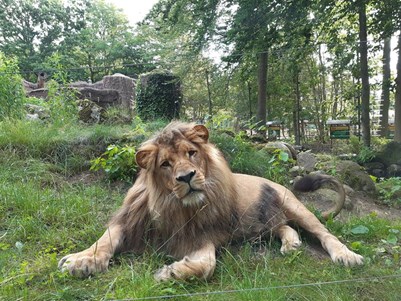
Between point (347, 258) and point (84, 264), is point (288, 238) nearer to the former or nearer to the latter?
point (347, 258)

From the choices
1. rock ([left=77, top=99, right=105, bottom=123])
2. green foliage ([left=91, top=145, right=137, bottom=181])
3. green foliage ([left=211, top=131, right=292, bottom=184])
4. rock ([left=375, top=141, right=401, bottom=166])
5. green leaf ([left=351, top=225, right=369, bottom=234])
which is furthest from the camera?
rock ([left=375, top=141, right=401, bottom=166])

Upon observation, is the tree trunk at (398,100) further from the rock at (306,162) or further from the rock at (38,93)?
the rock at (38,93)

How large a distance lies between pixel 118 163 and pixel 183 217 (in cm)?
224

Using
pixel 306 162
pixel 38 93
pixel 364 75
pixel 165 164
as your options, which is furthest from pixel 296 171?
pixel 38 93

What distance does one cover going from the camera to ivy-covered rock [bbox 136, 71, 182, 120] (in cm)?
834

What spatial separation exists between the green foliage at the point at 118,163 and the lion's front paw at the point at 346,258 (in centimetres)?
272

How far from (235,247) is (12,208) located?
2131 millimetres

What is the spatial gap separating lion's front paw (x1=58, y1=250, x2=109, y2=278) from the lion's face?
1.96ft

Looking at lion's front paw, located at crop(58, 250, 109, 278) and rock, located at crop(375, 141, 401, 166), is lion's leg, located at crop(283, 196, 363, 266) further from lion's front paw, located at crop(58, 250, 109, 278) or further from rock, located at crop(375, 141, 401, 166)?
rock, located at crop(375, 141, 401, 166)

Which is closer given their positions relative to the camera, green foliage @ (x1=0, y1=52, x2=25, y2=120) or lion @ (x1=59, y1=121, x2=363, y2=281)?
lion @ (x1=59, y1=121, x2=363, y2=281)

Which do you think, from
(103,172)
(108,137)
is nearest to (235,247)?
(103,172)

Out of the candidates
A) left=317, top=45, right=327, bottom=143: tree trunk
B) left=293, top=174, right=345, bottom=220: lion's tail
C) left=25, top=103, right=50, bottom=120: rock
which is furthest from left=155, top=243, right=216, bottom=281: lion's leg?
left=317, top=45, right=327, bottom=143: tree trunk

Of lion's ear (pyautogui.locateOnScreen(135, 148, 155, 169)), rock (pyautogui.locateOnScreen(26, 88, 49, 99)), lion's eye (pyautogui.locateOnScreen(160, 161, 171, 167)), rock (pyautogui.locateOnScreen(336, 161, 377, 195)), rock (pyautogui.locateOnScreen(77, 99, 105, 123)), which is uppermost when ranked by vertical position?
rock (pyautogui.locateOnScreen(26, 88, 49, 99))

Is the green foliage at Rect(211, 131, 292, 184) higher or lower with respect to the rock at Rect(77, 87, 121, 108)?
lower
